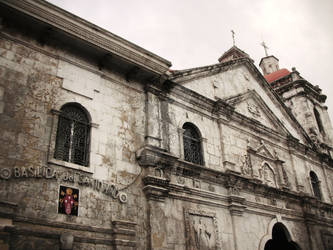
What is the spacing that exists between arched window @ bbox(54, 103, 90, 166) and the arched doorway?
7914 millimetres

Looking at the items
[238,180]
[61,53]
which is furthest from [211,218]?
[61,53]

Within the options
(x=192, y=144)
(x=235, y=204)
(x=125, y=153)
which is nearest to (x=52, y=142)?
(x=125, y=153)

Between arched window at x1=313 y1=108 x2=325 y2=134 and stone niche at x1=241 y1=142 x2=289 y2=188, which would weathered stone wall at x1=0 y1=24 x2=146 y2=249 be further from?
arched window at x1=313 y1=108 x2=325 y2=134

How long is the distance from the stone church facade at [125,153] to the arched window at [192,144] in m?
0.04

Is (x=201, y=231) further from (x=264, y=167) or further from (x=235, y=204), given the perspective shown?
(x=264, y=167)

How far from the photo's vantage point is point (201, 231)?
33.4 ft

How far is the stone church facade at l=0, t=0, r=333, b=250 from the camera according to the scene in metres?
7.76

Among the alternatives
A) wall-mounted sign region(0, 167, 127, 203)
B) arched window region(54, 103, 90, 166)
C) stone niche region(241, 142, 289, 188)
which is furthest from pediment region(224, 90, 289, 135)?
wall-mounted sign region(0, 167, 127, 203)

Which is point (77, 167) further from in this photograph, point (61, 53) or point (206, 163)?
point (206, 163)

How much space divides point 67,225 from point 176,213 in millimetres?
3240

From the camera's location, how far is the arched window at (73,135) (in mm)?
8570

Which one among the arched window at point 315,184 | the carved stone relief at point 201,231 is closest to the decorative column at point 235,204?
the carved stone relief at point 201,231

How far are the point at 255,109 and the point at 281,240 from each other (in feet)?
17.5

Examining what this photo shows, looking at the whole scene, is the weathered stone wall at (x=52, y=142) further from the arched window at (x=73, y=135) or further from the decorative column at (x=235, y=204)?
the decorative column at (x=235, y=204)
